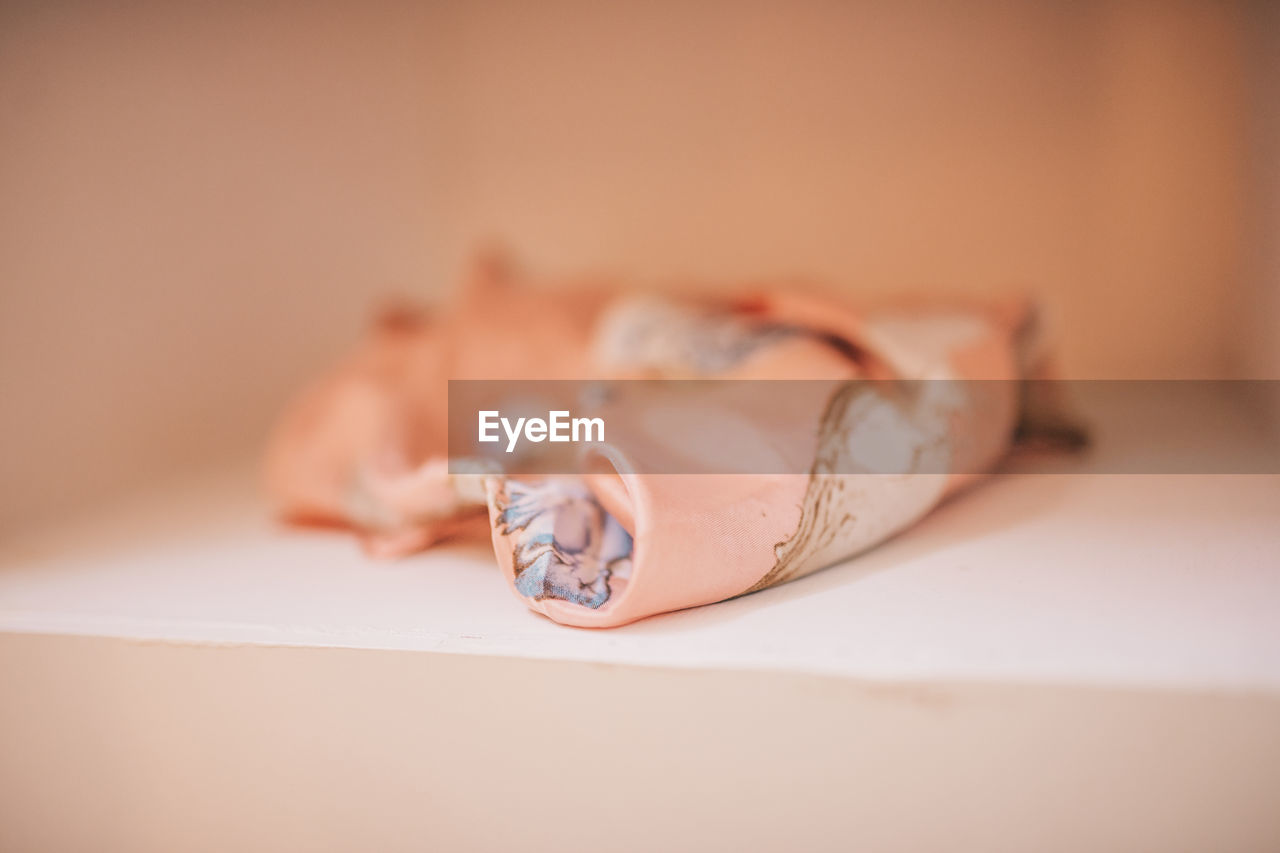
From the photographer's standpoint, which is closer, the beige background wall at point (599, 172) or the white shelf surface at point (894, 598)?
the white shelf surface at point (894, 598)

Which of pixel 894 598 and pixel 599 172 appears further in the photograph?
pixel 599 172

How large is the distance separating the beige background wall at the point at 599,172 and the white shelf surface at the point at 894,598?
0.27 m

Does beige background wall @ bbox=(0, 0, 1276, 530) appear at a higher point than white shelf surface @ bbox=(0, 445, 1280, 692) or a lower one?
higher

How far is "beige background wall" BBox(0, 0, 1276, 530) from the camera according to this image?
87 cm

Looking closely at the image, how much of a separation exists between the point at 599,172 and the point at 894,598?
0.89 m

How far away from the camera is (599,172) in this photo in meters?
1.23

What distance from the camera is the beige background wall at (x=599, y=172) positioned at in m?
0.87

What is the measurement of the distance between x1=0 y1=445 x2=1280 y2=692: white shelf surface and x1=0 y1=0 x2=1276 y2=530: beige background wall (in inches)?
10.5

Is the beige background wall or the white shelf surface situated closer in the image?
the white shelf surface

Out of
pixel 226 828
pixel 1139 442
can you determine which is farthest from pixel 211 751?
pixel 1139 442

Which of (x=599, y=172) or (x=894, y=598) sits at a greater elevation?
(x=599, y=172)

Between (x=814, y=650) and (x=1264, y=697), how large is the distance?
0.69 ft

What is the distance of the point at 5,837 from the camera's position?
562 mm

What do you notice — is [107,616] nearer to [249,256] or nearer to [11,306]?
[11,306]
